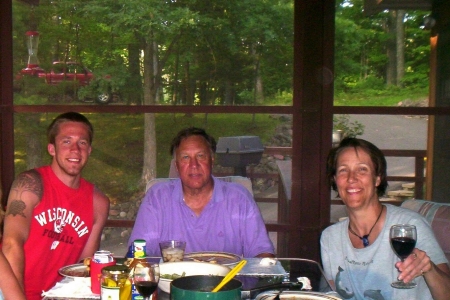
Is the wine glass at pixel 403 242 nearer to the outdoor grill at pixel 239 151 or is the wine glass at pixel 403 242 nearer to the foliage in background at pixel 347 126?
the foliage in background at pixel 347 126

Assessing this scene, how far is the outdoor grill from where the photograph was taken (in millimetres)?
4516

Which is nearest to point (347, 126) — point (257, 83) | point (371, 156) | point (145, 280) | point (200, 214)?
point (257, 83)

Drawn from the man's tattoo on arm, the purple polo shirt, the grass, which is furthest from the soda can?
the grass

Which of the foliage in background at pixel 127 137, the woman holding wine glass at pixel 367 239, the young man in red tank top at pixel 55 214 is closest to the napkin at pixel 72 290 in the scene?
the young man in red tank top at pixel 55 214

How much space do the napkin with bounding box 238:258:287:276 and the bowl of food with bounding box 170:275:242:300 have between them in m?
0.54

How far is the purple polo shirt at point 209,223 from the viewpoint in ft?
9.86

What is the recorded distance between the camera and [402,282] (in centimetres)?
217

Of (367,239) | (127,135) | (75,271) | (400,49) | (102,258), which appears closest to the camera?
(102,258)

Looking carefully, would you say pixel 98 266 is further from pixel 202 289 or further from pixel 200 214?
pixel 200 214

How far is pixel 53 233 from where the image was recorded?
2830 millimetres

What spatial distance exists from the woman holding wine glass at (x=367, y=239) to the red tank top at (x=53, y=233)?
1.16 m

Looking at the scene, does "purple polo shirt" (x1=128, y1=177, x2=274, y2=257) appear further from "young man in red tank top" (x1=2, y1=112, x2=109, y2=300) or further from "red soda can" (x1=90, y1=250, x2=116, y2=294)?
"red soda can" (x1=90, y1=250, x2=116, y2=294)

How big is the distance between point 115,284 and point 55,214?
3.75 feet

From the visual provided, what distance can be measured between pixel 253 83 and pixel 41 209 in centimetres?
213
